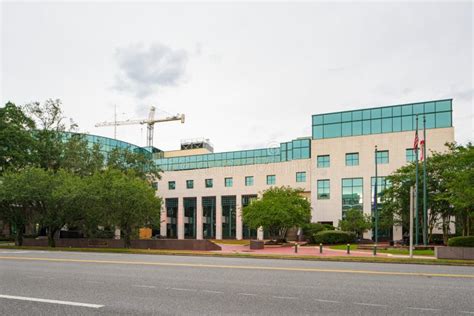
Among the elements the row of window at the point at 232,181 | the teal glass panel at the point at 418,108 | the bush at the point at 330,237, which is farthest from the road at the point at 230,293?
the row of window at the point at 232,181

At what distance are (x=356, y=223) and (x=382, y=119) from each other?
15712mm

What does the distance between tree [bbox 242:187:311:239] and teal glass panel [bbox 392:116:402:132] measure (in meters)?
18.2

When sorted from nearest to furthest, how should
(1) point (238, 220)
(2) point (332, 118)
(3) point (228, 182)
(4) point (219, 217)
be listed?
(2) point (332, 118)
(1) point (238, 220)
(4) point (219, 217)
(3) point (228, 182)

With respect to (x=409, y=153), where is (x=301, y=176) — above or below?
below

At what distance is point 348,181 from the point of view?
61844 millimetres

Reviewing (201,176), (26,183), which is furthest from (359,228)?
(26,183)

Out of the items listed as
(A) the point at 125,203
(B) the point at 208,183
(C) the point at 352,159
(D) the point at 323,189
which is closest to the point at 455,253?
(A) the point at 125,203

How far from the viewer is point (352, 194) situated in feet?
201

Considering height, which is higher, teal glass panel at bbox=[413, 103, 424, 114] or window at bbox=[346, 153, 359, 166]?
teal glass panel at bbox=[413, 103, 424, 114]

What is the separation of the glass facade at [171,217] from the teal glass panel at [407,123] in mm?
40571

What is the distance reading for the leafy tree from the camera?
47.1 meters

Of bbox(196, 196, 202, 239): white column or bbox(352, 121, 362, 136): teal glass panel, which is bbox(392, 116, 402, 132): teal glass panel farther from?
bbox(196, 196, 202, 239): white column

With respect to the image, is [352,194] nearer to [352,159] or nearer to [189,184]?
[352,159]

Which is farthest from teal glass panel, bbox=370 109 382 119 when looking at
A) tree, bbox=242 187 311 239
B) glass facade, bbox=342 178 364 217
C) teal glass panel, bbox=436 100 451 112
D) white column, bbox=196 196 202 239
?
white column, bbox=196 196 202 239
